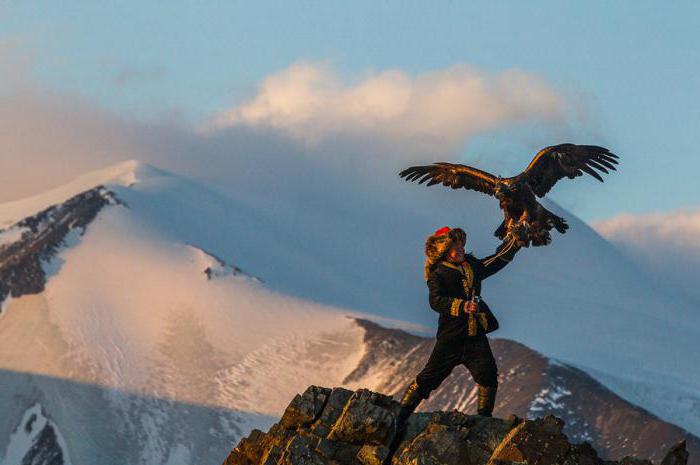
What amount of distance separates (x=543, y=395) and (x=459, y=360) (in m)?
131

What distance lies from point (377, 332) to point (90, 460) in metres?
42.2

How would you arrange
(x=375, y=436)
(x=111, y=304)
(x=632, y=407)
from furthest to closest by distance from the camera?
(x=111, y=304) < (x=632, y=407) < (x=375, y=436)

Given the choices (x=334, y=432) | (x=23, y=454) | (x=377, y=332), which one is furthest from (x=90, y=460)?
(x=334, y=432)

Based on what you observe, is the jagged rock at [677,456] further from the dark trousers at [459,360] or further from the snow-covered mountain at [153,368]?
the snow-covered mountain at [153,368]

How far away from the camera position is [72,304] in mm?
197250

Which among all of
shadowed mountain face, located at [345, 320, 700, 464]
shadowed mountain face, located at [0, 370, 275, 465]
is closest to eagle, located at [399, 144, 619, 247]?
shadowed mountain face, located at [345, 320, 700, 464]

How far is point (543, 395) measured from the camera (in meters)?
157

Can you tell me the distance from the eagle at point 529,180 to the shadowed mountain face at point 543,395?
364 ft

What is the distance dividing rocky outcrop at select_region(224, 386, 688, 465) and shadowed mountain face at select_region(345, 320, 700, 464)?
367ft

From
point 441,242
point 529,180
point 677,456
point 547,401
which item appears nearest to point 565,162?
point 529,180

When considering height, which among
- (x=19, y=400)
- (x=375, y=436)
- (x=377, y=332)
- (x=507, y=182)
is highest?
(x=377, y=332)

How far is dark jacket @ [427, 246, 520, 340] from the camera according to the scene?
92.0ft

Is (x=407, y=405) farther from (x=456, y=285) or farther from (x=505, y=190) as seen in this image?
(x=505, y=190)

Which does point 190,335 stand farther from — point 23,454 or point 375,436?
point 375,436
